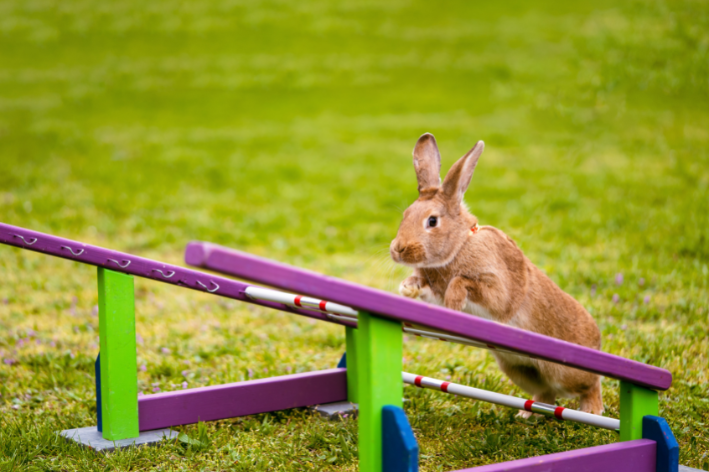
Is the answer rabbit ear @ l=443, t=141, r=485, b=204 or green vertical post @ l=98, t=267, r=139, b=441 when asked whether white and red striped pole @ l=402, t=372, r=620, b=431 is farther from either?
green vertical post @ l=98, t=267, r=139, b=441

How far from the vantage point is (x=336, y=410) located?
3826 millimetres

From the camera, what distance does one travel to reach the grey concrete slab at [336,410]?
378 cm

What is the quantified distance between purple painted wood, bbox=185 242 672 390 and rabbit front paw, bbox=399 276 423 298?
2.26 ft

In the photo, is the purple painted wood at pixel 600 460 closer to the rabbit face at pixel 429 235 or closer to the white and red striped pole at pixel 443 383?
the white and red striped pole at pixel 443 383

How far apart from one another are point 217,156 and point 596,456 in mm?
9696

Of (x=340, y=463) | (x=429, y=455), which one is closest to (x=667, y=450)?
(x=429, y=455)

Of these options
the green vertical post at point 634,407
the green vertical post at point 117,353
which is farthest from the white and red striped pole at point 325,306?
the green vertical post at point 117,353

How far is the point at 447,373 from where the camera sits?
433 cm

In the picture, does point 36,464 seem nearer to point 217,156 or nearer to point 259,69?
point 217,156

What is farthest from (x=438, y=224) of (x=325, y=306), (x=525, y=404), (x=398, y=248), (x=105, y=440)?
(x=105, y=440)

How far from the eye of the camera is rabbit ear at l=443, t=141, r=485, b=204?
2.87 metres

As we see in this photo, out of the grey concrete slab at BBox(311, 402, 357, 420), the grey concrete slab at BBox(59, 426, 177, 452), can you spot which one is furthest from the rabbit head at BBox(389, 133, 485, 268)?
the grey concrete slab at BBox(59, 426, 177, 452)

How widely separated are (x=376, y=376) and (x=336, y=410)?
1.64 m

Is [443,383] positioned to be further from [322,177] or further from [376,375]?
[322,177]
